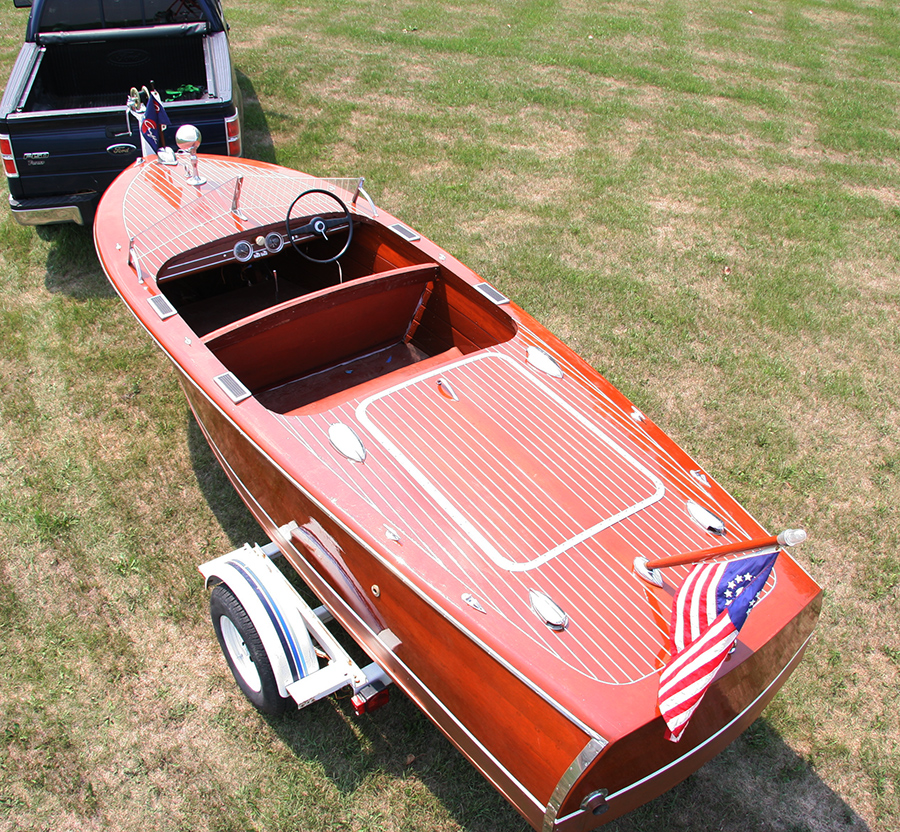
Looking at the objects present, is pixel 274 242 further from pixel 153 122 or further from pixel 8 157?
pixel 8 157

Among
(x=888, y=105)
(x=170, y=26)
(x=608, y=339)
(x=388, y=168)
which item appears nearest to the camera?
(x=608, y=339)

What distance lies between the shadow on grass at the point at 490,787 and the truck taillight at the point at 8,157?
15.9 feet

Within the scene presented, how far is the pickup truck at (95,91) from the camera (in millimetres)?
5570

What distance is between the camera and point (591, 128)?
9414mm

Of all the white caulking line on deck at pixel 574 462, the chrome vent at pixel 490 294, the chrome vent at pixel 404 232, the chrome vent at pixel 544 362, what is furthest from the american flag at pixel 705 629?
the chrome vent at pixel 404 232

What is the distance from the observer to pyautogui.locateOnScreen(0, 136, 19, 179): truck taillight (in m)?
5.47

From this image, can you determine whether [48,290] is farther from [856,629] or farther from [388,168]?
[856,629]

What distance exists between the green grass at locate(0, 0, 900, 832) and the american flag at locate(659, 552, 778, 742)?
1233 millimetres

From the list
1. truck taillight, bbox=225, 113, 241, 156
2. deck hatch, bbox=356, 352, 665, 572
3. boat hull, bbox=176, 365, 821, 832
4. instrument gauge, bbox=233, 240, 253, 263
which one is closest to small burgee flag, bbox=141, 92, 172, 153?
truck taillight, bbox=225, 113, 241, 156

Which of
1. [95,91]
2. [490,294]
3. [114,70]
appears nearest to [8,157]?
[95,91]

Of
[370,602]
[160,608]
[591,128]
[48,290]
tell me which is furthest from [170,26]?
[370,602]

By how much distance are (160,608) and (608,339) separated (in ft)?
13.2

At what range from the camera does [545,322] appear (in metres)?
6.05

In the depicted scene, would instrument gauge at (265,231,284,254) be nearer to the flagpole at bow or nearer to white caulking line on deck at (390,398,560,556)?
white caulking line on deck at (390,398,560,556)
